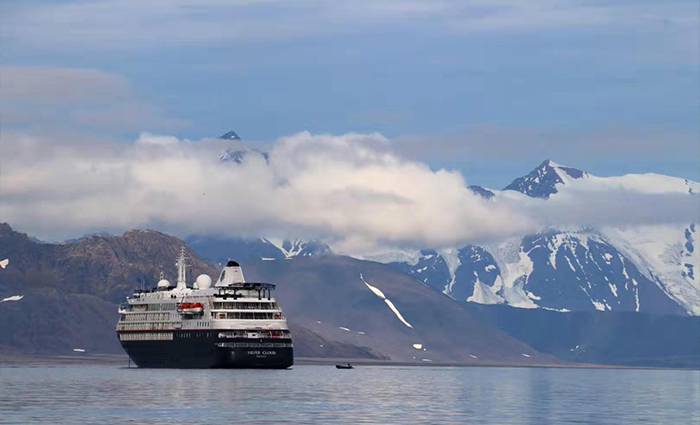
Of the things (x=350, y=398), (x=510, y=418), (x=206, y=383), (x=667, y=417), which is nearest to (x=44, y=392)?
(x=206, y=383)

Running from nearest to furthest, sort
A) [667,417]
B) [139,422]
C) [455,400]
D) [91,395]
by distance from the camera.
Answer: [139,422], [667,417], [91,395], [455,400]

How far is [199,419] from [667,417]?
52865mm

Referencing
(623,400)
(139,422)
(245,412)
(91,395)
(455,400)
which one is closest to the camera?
(139,422)

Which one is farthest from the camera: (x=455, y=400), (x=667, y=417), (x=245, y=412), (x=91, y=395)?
(x=455, y=400)

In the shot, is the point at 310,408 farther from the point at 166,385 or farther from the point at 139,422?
the point at 166,385

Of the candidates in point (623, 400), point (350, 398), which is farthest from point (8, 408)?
point (623, 400)

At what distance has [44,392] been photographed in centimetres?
17900

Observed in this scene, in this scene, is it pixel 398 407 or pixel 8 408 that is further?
pixel 398 407

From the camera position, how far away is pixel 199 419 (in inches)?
5192

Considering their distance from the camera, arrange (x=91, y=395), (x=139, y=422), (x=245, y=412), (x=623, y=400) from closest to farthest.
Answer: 1. (x=139, y=422)
2. (x=245, y=412)
3. (x=91, y=395)
4. (x=623, y=400)

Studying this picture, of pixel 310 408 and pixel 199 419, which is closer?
pixel 199 419

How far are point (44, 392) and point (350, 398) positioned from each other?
1527 inches

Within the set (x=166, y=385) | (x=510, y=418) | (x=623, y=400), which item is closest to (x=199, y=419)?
(x=510, y=418)

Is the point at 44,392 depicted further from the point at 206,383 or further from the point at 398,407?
the point at 398,407
